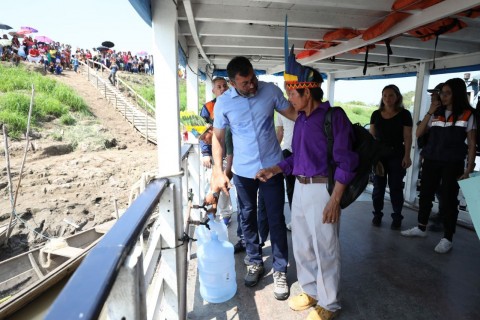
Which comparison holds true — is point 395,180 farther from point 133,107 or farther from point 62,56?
point 62,56

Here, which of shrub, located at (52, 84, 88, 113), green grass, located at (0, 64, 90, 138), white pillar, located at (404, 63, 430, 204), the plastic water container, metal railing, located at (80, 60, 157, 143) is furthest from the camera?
shrub, located at (52, 84, 88, 113)

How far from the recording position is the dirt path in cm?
1009

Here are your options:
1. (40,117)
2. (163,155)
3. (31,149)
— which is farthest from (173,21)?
(40,117)

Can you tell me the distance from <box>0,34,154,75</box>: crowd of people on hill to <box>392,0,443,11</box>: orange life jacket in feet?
76.6

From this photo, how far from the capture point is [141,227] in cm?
107

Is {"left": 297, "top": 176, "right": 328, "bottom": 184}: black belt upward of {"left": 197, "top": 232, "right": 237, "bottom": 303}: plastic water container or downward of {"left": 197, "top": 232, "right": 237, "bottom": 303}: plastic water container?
upward

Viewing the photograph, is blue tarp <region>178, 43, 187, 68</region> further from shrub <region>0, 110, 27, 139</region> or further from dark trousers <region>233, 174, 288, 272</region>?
shrub <region>0, 110, 27, 139</region>

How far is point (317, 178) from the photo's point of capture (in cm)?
197

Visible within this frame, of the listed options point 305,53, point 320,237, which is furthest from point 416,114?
point 320,237

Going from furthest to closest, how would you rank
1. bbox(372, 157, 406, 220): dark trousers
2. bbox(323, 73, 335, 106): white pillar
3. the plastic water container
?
bbox(323, 73, 335, 106): white pillar
bbox(372, 157, 406, 220): dark trousers
the plastic water container

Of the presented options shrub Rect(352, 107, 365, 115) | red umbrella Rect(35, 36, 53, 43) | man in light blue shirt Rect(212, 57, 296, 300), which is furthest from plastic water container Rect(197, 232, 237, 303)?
red umbrella Rect(35, 36, 53, 43)

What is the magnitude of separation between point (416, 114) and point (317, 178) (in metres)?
3.48

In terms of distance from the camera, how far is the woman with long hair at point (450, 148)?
2.94 m

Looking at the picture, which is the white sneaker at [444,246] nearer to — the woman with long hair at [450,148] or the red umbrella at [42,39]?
the woman with long hair at [450,148]
